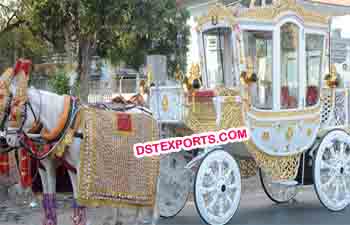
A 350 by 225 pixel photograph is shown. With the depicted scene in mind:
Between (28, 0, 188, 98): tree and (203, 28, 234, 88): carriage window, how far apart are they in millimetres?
3278

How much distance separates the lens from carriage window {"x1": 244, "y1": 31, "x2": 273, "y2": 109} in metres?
6.89

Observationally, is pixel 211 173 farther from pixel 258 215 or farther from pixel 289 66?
pixel 289 66

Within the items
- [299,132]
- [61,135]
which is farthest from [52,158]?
[299,132]

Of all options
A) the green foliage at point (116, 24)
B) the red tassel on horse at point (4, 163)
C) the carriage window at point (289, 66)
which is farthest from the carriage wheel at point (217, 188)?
the green foliage at point (116, 24)

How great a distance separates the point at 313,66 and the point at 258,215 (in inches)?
86.8

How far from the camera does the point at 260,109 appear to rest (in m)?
6.87

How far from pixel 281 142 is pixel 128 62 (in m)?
7.39

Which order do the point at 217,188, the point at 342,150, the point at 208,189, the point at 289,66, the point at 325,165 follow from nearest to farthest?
the point at 208,189 → the point at 217,188 → the point at 289,66 → the point at 325,165 → the point at 342,150

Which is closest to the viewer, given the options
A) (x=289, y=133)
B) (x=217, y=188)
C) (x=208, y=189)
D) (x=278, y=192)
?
(x=208, y=189)

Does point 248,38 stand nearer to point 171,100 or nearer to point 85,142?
point 171,100

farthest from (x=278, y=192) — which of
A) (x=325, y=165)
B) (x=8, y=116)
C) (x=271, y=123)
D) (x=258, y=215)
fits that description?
(x=8, y=116)

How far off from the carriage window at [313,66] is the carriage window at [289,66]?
0.27 metres

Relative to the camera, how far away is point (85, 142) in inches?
205

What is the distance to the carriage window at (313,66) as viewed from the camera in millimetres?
7484
